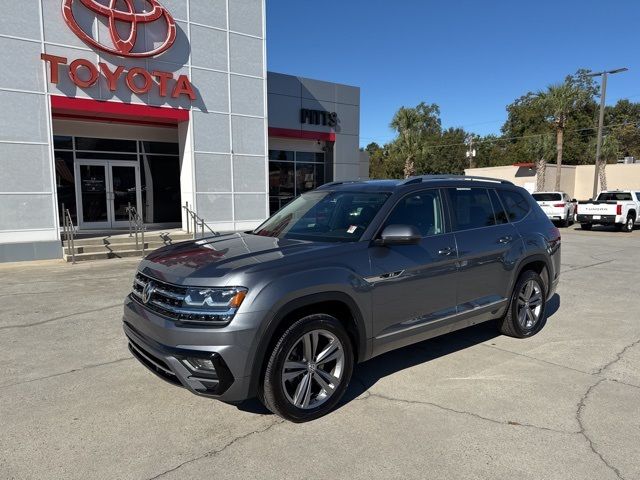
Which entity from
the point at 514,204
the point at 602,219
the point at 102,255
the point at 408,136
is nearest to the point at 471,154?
the point at 408,136

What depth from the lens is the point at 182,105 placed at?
13.8m

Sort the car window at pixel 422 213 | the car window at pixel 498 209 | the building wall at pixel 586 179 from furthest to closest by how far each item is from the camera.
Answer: the building wall at pixel 586 179 < the car window at pixel 498 209 < the car window at pixel 422 213

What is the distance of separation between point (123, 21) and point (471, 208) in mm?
11635

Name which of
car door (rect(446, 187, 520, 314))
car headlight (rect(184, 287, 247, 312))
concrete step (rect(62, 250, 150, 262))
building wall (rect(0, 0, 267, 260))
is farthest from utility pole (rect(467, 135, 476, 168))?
car headlight (rect(184, 287, 247, 312))

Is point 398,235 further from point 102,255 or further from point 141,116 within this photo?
point 141,116

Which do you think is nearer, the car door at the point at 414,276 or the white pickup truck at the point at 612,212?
the car door at the point at 414,276

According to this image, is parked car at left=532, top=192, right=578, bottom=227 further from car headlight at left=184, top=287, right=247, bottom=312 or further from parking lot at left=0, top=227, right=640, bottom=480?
car headlight at left=184, top=287, right=247, bottom=312

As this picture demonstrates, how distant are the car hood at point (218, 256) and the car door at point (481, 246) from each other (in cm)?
150

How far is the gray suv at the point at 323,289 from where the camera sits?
317 cm

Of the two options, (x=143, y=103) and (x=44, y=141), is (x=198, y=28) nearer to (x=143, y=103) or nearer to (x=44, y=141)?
(x=143, y=103)

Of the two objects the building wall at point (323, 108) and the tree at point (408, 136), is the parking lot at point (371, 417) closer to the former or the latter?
the building wall at point (323, 108)

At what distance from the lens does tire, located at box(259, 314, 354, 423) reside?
10.9 feet

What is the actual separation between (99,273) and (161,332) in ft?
24.6

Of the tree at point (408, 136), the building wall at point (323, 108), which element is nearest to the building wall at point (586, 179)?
the tree at point (408, 136)
